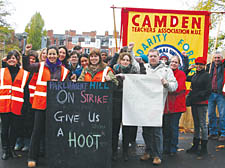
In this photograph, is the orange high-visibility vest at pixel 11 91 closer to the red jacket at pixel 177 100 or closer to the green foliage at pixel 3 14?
the red jacket at pixel 177 100

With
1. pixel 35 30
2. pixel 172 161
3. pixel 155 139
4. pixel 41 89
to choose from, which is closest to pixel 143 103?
pixel 155 139

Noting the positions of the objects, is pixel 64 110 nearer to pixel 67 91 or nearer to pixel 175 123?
pixel 67 91

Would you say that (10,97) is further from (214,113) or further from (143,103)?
(214,113)

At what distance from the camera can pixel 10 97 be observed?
445 cm

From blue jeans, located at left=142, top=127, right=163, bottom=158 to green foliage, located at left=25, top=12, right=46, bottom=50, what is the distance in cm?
5516

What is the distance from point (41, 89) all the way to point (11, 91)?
2.42 ft

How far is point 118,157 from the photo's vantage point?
4.75m

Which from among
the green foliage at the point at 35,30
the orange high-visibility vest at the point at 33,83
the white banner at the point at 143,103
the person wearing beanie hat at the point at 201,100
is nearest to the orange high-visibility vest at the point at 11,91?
the orange high-visibility vest at the point at 33,83

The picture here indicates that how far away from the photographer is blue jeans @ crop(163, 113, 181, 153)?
16.0 ft

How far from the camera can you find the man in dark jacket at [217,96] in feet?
19.9

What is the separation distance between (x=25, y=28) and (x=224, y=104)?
5851 centimetres

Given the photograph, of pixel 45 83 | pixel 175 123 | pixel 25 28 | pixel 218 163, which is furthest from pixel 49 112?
pixel 25 28

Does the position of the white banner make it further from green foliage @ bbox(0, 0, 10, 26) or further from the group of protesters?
green foliage @ bbox(0, 0, 10, 26)

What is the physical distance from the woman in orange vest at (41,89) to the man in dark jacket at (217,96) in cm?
375
